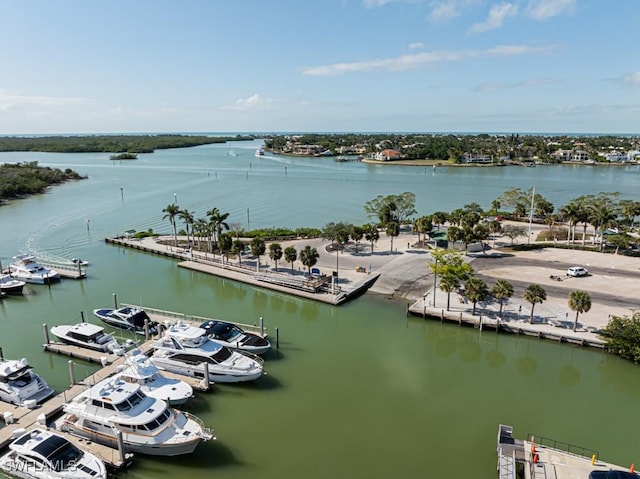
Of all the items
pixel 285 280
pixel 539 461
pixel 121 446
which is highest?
pixel 285 280

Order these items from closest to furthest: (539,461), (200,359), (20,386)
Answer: (539,461)
(20,386)
(200,359)

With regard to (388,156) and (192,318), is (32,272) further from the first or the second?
(388,156)

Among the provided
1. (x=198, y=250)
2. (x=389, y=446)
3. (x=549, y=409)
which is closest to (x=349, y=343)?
(x=389, y=446)

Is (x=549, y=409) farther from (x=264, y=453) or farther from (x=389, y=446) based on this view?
(x=264, y=453)

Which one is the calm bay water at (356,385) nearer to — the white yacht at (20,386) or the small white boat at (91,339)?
the small white boat at (91,339)

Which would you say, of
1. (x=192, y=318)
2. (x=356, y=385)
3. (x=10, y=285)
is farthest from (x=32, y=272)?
(x=356, y=385)

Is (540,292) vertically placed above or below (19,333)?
above

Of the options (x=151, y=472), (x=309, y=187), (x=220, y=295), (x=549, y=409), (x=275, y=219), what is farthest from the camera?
(x=309, y=187)
